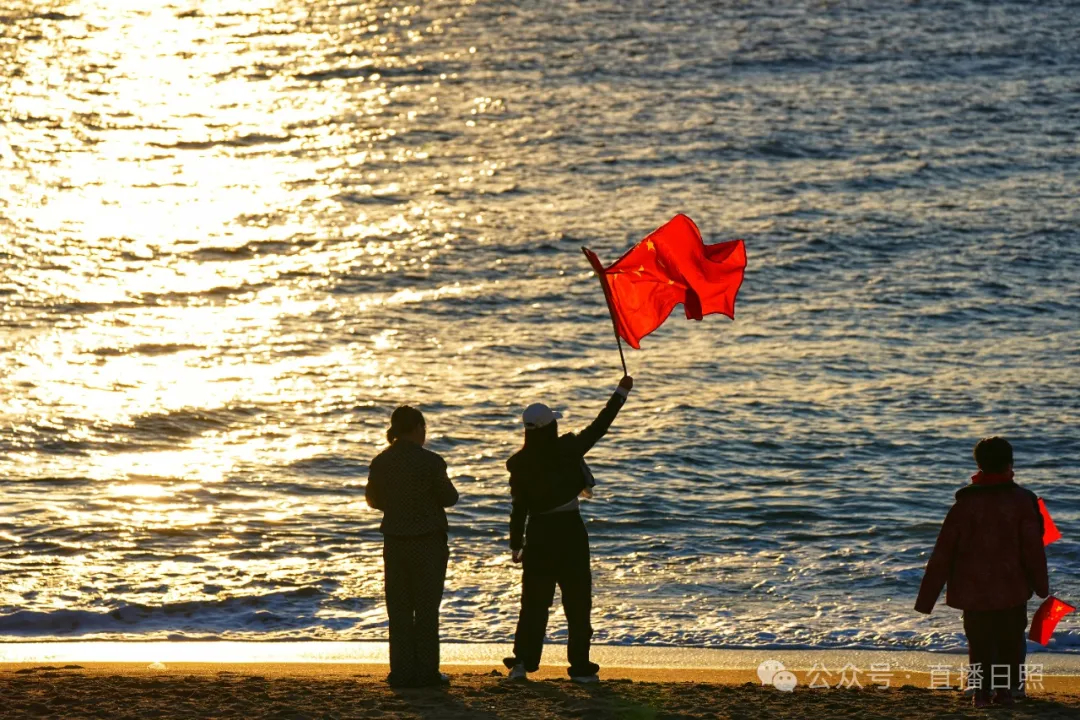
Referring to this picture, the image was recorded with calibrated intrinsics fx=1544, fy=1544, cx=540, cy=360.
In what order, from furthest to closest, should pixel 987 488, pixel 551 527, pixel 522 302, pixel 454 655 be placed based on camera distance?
pixel 522 302, pixel 454 655, pixel 551 527, pixel 987 488

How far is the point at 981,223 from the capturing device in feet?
96.5

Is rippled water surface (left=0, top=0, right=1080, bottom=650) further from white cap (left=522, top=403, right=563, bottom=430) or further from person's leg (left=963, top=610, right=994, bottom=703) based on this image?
white cap (left=522, top=403, right=563, bottom=430)

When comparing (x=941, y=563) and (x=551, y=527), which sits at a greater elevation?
(x=551, y=527)

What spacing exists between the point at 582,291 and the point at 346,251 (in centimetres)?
521

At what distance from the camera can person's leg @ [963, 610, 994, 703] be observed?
8438 millimetres

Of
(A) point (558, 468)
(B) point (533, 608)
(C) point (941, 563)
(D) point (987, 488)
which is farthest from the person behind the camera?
(B) point (533, 608)

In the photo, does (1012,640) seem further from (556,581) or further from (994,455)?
(556,581)

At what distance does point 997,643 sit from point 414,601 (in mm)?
3266

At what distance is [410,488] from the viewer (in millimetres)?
8695

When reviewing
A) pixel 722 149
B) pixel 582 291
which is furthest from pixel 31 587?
pixel 722 149

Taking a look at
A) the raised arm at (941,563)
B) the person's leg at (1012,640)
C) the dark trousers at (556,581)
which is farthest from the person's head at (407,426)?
the person's leg at (1012,640)

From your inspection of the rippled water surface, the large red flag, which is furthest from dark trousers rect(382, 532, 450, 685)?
the rippled water surface

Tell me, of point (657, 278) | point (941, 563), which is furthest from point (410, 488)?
point (941, 563)

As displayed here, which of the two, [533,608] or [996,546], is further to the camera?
[533,608]
